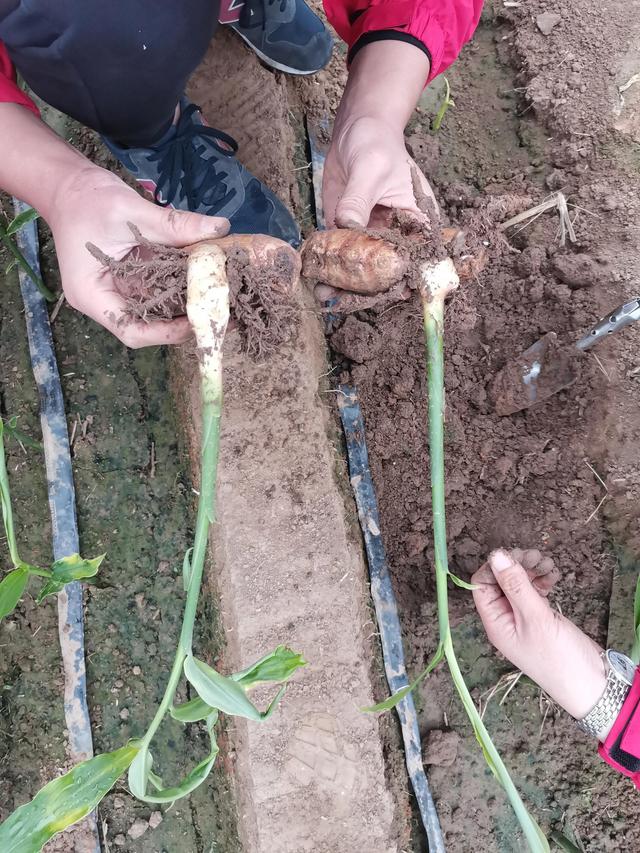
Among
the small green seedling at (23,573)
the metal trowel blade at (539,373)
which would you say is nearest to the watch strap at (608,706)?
the metal trowel blade at (539,373)

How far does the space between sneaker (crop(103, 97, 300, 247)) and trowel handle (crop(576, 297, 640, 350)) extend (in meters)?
0.62

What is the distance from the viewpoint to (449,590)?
1315 mm

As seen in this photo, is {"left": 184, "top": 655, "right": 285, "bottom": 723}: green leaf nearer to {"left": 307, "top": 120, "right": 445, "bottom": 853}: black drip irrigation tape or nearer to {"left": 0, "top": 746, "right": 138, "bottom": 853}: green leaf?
{"left": 0, "top": 746, "right": 138, "bottom": 853}: green leaf

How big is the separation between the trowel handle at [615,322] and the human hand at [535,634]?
40 cm

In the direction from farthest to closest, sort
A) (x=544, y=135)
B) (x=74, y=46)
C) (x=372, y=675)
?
(x=544, y=135) < (x=372, y=675) < (x=74, y=46)

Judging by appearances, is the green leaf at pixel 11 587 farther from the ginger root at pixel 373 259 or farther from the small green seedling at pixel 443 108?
the small green seedling at pixel 443 108

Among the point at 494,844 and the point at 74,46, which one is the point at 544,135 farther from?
the point at 494,844

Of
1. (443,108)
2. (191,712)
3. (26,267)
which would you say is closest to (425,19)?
(443,108)

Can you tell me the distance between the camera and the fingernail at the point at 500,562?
1.09 metres

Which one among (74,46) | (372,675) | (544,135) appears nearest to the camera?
(74,46)

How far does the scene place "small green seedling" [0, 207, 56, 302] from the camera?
1225mm

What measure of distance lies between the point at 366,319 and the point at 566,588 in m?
0.68

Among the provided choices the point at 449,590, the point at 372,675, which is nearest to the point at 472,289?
the point at 449,590

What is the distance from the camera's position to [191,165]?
4.47ft
